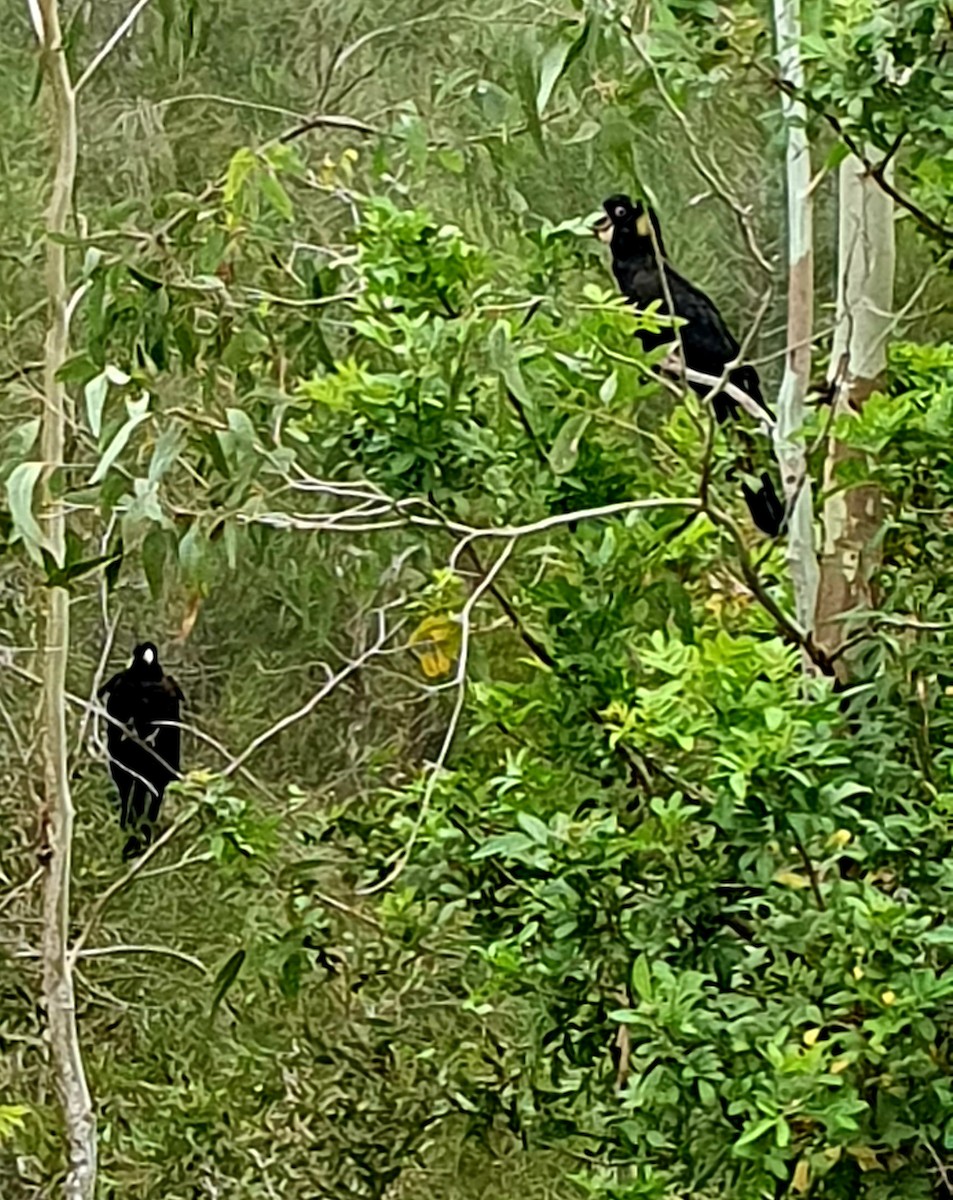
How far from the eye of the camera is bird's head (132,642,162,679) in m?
2.29

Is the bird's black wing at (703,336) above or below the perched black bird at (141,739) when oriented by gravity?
above

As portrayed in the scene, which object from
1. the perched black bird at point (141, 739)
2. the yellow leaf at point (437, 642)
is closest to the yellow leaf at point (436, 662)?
the yellow leaf at point (437, 642)

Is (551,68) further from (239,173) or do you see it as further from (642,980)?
(642,980)

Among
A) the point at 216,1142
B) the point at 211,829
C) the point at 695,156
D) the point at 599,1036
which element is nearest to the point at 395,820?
the point at 211,829

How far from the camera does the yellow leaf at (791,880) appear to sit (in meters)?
1.26

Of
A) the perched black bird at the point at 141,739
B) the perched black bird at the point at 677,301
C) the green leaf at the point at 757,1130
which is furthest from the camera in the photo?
the perched black bird at the point at 141,739

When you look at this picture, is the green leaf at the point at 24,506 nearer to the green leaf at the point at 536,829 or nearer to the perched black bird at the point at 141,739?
the green leaf at the point at 536,829

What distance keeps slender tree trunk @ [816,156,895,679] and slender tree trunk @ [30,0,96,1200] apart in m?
0.67

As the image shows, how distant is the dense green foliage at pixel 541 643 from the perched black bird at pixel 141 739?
57 millimetres

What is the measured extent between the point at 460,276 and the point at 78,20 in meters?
0.37

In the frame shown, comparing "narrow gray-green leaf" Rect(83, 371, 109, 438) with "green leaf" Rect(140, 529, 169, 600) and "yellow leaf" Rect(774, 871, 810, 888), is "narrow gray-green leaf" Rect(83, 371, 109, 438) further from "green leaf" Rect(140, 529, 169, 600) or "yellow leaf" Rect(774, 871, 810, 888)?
"yellow leaf" Rect(774, 871, 810, 888)

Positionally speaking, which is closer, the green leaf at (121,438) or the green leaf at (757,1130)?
the green leaf at (121,438)

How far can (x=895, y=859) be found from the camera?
127 centimetres

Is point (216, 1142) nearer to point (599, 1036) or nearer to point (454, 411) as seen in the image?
point (599, 1036)
